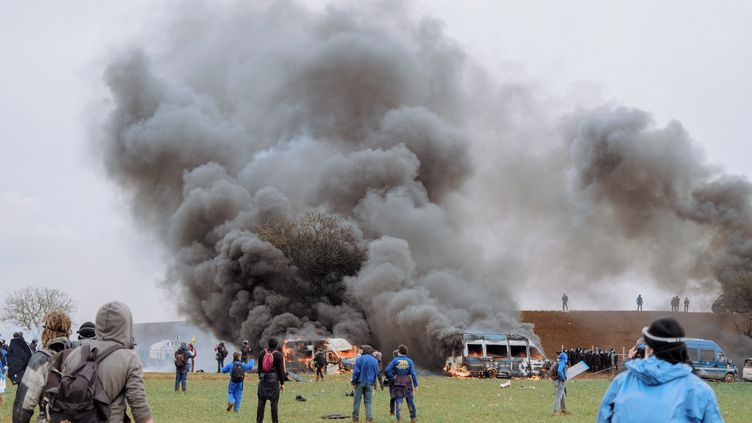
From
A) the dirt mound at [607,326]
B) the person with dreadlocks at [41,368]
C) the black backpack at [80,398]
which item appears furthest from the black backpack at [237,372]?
the dirt mound at [607,326]

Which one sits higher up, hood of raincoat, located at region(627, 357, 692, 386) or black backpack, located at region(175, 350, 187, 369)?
black backpack, located at region(175, 350, 187, 369)

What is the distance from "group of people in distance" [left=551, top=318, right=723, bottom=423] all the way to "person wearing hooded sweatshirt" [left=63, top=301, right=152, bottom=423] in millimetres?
2929

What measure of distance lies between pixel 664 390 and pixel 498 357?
3791 centimetres

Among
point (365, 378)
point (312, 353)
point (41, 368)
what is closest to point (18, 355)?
point (365, 378)

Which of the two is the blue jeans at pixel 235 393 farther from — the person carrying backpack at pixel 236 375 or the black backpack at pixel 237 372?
the black backpack at pixel 237 372

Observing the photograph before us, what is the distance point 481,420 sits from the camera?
1927 centimetres

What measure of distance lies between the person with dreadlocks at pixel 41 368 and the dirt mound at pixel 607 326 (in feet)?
202

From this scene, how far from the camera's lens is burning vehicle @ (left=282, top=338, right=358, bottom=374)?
44906 millimetres

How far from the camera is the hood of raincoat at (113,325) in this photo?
18.7 ft

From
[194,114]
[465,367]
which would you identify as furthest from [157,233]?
[465,367]

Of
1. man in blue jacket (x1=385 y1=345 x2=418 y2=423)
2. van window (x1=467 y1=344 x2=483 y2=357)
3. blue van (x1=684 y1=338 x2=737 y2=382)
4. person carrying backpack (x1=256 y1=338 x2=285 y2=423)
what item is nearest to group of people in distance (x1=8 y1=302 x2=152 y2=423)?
person carrying backpack (x1=256 y1=338 x2=285 y2=423)

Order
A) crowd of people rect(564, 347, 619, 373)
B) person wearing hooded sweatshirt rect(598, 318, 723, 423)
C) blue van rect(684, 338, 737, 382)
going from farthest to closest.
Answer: crowd of people rect(564, 347, 619, 373), blue van rect(684, 338, 737, 382), person wearing hooded sweatshirt rect(598, 318, 723, 423)

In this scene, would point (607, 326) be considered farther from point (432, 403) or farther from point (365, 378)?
point (365, 378)

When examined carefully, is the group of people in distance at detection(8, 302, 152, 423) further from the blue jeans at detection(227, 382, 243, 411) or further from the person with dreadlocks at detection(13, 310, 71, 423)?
the blue jeans at detection(227, 382, 243, 411)
